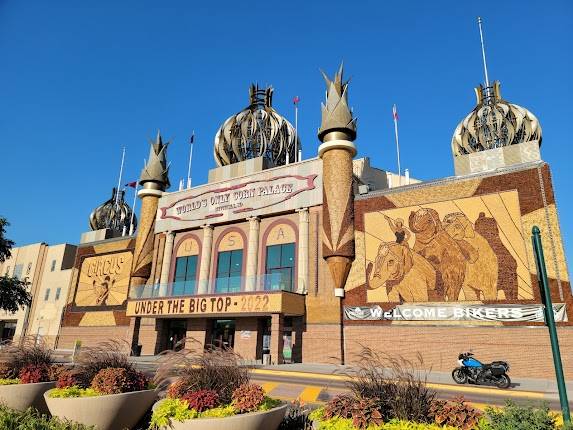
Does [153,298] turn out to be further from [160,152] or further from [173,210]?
[160,152]

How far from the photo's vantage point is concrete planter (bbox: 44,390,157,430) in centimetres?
901

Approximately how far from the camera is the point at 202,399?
7980mm

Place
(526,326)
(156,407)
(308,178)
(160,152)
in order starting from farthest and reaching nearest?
(160,152) → (308,178) → (526,326) → (156,407)

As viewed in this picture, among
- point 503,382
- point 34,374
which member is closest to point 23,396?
point 34,374

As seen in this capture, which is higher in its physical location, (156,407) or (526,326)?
(526,326)

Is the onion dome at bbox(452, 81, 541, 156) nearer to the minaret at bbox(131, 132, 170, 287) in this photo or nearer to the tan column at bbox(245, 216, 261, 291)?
the tan column at bbox(245, 216, 261, 291)

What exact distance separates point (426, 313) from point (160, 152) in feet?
108

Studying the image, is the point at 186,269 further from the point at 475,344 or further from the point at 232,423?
the point at 232,423

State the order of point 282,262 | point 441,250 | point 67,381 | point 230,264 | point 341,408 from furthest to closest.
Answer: point 230,264 < point 282,262 < point 441,250 < point 67,381 < point 341,408

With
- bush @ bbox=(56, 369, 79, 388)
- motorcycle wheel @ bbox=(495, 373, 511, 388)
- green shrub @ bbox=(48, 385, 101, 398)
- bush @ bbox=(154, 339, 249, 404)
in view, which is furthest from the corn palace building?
bush @ bbox=(154, 339, 249, 404)

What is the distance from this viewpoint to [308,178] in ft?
113

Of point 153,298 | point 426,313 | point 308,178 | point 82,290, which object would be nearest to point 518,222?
point 426,313

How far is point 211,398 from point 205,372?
103 centimetres

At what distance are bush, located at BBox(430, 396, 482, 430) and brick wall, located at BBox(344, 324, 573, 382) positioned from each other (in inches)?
673
